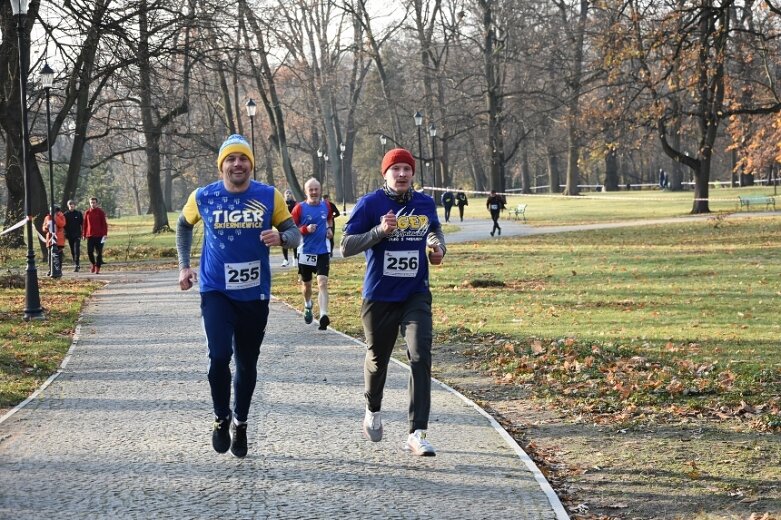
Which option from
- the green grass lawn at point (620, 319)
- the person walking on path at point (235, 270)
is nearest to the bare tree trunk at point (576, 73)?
the green grass lawn at point (620, 319)

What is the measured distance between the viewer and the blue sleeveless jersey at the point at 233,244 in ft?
22.0

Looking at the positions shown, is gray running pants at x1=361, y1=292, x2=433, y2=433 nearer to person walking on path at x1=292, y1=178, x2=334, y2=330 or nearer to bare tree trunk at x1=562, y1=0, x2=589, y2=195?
person walking on path at x1=292, y1=178, x2=334, y2=330

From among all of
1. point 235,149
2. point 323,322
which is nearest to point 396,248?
point 235,149

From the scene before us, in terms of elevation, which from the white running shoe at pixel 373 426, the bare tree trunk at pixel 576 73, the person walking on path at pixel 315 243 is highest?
the bare tree trunk at pixel 576 73

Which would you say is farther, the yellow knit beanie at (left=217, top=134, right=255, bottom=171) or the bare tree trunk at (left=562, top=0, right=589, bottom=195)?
the bare tree trunk at (left=562, top=0, right=589, bottom=195)

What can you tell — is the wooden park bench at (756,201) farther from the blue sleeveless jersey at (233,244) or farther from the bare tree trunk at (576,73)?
the blue sleeveless jersey at (233,244)

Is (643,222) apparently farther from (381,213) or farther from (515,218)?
(381,213)

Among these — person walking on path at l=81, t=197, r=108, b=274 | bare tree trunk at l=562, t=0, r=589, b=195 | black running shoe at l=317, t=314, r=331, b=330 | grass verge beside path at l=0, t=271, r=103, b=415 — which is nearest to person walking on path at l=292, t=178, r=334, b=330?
black running shoe at l=317, t=314, r=331, b=330

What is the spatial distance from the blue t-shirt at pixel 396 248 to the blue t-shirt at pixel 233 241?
1.99 ft

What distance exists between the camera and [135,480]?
6266mm

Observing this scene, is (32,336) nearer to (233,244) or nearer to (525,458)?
(233,244)

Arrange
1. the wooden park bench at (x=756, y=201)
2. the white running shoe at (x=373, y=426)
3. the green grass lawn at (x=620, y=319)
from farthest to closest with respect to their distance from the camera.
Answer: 1. the wooden park bench at (x=756, y=201)
2. the green grass lawn at (x=620, y=319)
3. the white running shoe at (x=373, y=426)

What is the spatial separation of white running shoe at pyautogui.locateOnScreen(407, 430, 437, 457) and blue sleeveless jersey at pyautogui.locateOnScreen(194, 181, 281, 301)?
4.23 ft

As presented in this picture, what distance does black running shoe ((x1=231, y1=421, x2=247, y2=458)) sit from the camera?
6844mm
